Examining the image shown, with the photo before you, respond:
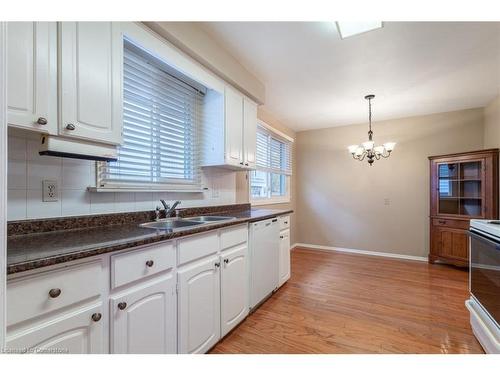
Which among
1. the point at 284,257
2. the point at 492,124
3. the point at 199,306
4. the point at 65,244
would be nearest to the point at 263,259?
the point at 284,257

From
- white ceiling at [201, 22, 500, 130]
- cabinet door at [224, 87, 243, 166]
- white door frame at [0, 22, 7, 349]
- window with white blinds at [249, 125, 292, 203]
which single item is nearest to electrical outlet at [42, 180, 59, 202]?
white door frame at [0, 22, 7, 349]

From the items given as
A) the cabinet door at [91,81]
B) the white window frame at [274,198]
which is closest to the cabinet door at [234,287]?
the cabinet door at [91,81]

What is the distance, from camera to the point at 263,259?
2.31 metres

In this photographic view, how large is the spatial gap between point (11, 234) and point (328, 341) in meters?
2.09

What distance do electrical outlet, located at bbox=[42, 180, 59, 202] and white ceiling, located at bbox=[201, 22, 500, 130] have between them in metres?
1.54

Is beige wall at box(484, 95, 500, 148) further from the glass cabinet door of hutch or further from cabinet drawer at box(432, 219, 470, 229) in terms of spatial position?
cabinet drawer at box(432, 219, 470, 229)

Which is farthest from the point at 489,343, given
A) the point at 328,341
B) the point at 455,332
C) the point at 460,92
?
the point at 460,92

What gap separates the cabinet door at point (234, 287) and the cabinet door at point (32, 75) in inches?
51.6

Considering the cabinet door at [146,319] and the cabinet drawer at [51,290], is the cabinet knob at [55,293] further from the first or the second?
the cabinet door at [146,319]

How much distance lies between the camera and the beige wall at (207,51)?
163 centimetres

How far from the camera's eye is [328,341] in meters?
1.78

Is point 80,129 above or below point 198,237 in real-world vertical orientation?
above

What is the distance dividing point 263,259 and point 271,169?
6.24ft
